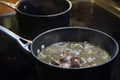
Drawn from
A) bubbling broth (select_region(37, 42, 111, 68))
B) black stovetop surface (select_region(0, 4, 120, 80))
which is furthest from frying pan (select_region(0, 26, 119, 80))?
black stovetop surface (select_region(0, 4, 120, 80))

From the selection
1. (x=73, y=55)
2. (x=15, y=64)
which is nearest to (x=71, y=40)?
(x=73, y=55)

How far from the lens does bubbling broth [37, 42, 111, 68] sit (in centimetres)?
74

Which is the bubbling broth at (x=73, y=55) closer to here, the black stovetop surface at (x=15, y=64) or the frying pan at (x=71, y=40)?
the frying pan at (x=71, y=40)

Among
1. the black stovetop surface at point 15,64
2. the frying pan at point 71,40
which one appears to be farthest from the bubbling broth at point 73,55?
the black stovetop surface at point 15,64

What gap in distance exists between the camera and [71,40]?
0.88 meters

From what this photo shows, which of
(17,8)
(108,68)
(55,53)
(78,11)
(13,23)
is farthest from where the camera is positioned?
(78,11)

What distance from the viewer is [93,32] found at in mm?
841

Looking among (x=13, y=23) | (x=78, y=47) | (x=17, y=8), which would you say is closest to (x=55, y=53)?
(x=78, y=47)

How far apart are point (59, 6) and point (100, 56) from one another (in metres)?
0.32

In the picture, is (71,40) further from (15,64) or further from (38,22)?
(15,64)

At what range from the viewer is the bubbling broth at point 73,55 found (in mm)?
739

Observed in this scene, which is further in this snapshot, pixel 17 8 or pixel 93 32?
pixel 17 8

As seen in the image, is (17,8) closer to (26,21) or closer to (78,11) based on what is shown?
(26,21)

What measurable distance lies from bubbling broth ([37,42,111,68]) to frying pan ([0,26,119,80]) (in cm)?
1
